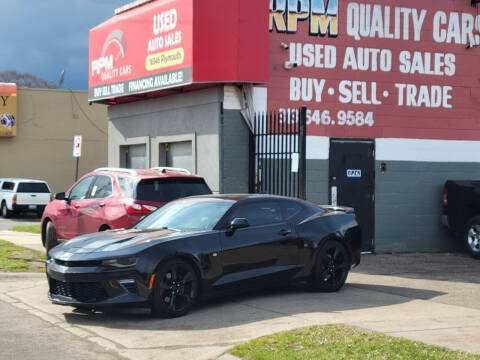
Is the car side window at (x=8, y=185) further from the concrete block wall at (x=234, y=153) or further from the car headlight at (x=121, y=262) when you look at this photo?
the car headlight at (x=121, y=262)

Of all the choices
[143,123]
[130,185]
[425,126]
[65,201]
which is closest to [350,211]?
[130,185]

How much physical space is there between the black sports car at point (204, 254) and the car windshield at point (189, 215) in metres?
0.02

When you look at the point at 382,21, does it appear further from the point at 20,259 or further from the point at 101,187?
the point at 20,259

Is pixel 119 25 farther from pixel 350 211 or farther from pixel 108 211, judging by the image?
pixel 350 211

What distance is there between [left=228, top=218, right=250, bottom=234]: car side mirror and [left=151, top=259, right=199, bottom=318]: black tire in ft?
2.61

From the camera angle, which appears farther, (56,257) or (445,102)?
(445,102)

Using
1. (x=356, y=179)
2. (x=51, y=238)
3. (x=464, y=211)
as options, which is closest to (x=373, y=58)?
(x=356, y=179)

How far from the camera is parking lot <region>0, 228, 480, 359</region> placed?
25.0 ft

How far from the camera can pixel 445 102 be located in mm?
17859

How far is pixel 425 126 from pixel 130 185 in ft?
26.5

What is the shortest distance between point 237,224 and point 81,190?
5.30 metres

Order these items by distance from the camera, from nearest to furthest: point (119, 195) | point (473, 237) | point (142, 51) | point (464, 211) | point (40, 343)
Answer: point (40, 343) < point (119, 195) < point (473, 237) < point (464, 211) < point (142, 51)

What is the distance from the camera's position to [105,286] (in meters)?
8.63

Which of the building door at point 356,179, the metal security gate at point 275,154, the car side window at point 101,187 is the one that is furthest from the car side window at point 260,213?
the building door at point 356,179
